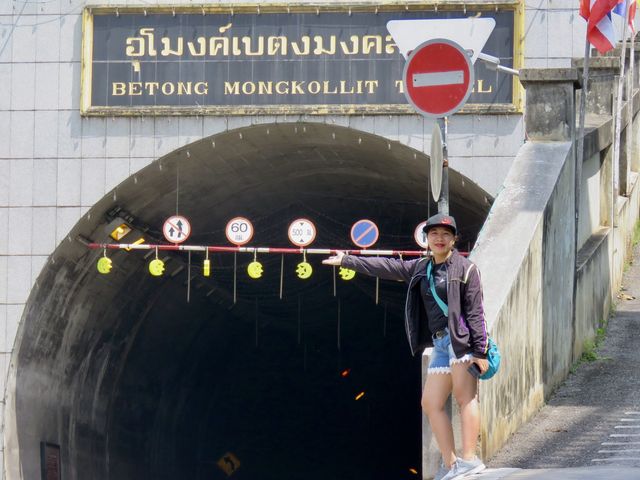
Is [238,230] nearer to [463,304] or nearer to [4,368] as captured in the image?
[4,368]

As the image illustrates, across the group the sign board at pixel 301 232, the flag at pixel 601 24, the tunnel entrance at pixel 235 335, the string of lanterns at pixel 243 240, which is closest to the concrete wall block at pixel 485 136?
the tunnel entrance at pixel 235 335

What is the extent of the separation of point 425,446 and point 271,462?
20584mm

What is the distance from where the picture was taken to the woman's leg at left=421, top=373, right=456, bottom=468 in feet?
26.9

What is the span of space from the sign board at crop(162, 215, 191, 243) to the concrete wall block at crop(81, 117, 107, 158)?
67.8 inches

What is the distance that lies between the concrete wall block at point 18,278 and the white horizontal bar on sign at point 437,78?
1234cm

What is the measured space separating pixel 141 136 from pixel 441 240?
12.4 meters

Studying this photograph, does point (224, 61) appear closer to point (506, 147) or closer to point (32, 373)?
point (506, 147)

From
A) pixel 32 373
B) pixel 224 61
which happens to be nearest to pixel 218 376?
pixel 32 373

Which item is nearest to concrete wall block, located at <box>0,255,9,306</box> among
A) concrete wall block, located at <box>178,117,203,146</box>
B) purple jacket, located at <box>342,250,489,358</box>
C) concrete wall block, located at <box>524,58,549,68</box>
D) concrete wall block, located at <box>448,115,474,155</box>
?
concrete wall block, located at <box>178,117,203,146</box>

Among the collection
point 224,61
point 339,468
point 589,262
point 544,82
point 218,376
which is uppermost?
point 224,61

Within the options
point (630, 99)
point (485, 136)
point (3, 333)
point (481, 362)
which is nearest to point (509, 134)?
point (485, 136)

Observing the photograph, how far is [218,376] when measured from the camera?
2803 centimetres

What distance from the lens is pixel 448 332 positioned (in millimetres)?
8211

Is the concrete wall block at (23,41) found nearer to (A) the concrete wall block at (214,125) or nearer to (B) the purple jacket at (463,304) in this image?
(A) the concrete wall block at (214,125)
